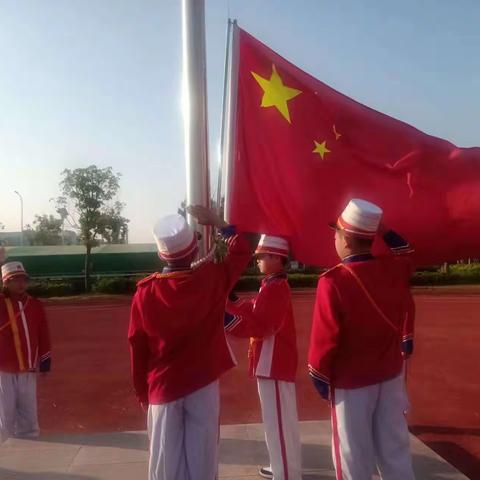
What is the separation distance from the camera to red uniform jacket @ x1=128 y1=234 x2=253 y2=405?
2.72 m

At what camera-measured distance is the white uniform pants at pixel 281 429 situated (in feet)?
11.6

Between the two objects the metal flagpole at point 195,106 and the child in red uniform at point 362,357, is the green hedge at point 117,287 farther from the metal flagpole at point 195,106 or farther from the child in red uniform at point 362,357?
the child in red uniform at point 362,357

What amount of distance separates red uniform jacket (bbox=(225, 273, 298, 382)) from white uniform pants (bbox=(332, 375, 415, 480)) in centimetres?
74

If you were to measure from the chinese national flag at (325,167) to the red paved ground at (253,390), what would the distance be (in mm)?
2329

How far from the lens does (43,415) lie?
671cm

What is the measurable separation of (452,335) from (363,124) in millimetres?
8958

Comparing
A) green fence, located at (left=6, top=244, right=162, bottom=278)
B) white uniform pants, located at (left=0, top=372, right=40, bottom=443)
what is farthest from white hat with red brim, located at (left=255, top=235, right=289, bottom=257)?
green fence, located at (left=6, top=244, right=162, bottom=278)

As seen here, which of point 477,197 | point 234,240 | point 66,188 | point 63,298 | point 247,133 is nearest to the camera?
point 234,240

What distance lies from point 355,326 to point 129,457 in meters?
2.39

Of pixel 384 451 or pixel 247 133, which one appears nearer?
pixel 384 451

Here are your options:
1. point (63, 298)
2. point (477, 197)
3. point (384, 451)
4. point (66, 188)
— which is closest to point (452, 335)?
point (477, 197)

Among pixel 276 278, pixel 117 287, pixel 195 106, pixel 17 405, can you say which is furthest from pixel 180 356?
pixel 117 287

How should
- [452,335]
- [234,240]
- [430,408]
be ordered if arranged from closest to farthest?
[234,240], [430,408], [452,335]

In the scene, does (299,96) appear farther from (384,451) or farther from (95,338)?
(95,338)
